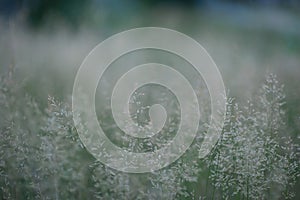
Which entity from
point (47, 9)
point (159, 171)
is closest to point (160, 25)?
point (47, 9)

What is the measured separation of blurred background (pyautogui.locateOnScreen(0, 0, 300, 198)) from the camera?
160 inches

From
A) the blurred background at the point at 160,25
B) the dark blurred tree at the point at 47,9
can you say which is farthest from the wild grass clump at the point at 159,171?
the dark blurred tree at the point at 47,9

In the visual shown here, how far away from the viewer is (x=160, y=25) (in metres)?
7.56

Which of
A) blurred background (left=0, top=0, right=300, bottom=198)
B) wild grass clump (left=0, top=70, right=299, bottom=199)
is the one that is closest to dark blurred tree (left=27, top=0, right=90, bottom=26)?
blurred background (left=0, top=0, right=300, bottom=198)

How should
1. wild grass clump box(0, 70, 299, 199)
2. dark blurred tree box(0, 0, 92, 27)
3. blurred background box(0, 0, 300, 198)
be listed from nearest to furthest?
wild grass clump box(0, 70, 299, 199)
blurred background box(0, 0, 300, 198)
dark blurred tree box(0, 0, 92, 27)

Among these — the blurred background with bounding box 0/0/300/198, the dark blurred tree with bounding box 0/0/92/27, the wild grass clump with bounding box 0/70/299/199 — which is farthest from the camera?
the dark blurred tree with bounding box 0/0/92/27

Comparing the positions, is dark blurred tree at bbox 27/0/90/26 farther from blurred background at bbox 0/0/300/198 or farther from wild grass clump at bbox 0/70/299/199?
wild grass clump at bbox 0/70/299/199

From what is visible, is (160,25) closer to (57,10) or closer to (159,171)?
(57,10)

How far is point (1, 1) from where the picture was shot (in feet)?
26.7

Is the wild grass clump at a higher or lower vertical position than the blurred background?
lower

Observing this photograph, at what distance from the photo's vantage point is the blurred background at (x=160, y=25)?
4.06 meters

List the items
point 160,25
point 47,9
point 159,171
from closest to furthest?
point 159,171 < point 160,25 < point 47,9

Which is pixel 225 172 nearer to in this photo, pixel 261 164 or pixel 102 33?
pixel 261 164

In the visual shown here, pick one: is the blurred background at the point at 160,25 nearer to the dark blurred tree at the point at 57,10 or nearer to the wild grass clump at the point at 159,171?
the dark blurred tree at the point at 57,10
